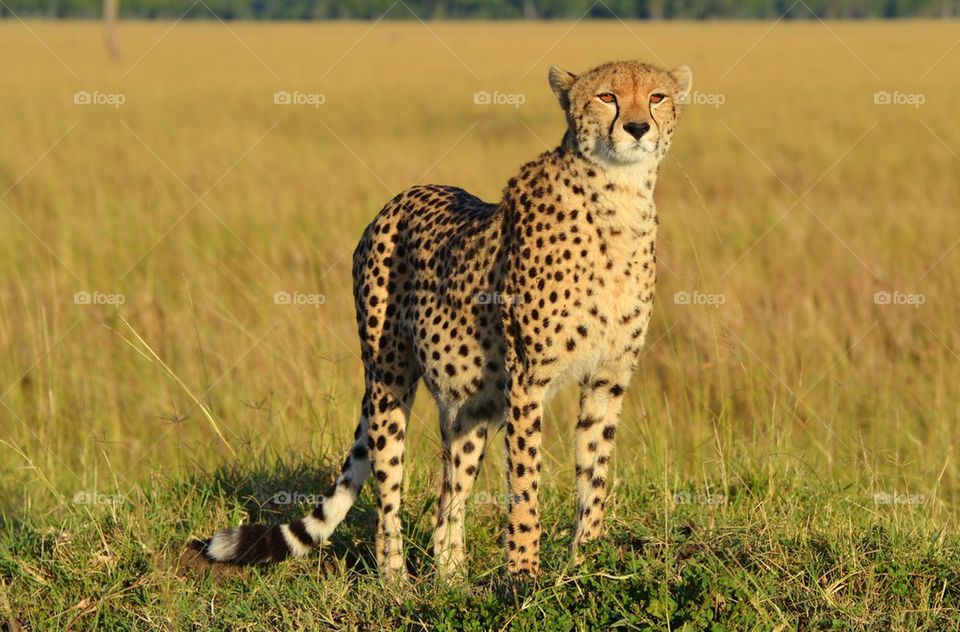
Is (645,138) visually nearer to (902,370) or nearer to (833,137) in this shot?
(902,370)

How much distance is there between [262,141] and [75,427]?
7.94 m

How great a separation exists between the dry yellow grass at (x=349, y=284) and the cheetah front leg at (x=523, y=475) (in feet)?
2.35

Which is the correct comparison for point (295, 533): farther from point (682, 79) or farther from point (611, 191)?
point (682, 79)

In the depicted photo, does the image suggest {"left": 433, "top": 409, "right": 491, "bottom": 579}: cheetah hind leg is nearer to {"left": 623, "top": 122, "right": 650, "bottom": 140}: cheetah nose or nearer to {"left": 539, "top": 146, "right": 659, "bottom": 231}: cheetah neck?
{"left": 539, "top": 146, "right": 659, "bottom": 231}: cheetah neck

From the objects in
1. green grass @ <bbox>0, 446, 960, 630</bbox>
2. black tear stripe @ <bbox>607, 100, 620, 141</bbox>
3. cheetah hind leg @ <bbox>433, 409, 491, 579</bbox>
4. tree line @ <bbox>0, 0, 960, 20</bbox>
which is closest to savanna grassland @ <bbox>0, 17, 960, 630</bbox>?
green grass @ <bbox>0, 446, 960, 630</bbox>

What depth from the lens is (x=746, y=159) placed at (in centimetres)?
1195

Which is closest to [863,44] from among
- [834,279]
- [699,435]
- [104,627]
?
[834,279]

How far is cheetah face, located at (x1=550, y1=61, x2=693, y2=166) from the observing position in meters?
3.09

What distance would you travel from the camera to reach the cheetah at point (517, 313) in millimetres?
3195

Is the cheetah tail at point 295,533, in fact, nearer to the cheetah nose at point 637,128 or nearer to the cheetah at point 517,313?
the cheetah at point 517,313

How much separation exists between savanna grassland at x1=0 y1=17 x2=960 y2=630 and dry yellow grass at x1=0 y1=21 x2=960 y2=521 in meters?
0.03

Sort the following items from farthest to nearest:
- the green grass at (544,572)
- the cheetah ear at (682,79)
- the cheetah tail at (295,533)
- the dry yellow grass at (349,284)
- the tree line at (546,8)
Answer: the tree line at (546,8) → the dry yellow grass at (349,284) → the cheetah tail at (295,533) → the cheetah ear at (682,79) → the green grass at (544,572)

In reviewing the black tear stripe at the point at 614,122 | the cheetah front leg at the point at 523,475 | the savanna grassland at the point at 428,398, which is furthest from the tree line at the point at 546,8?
the cheetah front leg at the point at 523,475

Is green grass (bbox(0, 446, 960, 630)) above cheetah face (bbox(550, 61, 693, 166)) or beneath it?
beneath
